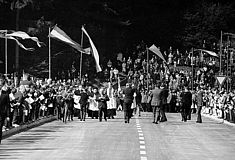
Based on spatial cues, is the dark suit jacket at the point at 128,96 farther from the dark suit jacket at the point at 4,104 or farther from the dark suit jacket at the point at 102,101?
the dark suit jacket at the point at 4,104

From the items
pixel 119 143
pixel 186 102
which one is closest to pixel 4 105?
pixel 119 143

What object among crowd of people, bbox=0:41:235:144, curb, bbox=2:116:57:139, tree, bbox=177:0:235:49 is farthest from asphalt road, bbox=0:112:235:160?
tree, bbox=177:0:235:49

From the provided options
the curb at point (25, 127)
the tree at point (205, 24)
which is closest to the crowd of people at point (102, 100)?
the curb at point (25, 127)

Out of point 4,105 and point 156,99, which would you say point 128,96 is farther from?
point 4,105

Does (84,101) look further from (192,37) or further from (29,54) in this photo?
(192,37)

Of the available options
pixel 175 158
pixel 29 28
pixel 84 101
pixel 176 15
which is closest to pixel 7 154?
pixel 175 158

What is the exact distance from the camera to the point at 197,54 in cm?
8931

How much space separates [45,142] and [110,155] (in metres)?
4.55

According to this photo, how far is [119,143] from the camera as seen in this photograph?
25547mm

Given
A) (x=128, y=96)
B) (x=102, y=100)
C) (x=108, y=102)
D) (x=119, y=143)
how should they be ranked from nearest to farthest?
(x=119, y=143) < (x=128, y=96) < (x=102, y=100) < (x=108, y=102)

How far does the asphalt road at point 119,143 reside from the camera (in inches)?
852

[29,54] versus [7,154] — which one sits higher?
[29,54]

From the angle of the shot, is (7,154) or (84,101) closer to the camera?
(7,154)

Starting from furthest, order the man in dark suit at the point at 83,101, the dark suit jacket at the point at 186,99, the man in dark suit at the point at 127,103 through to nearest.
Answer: the dark suit jacket at the point at 186,99 → the man in dark suit at the point at 83,101 → the man in dark suit at the point at 127,103
